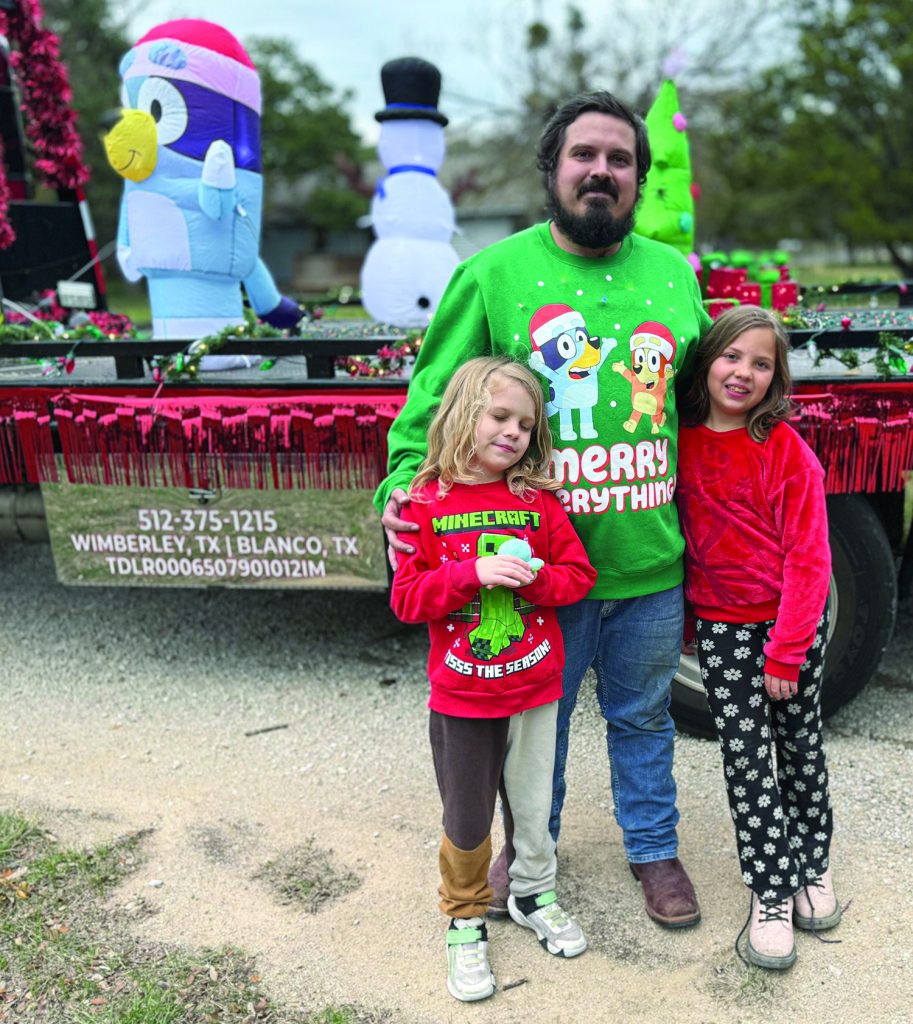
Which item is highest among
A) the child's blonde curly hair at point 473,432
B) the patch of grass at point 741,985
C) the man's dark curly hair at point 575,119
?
the man's dark curly hair at point 575,119

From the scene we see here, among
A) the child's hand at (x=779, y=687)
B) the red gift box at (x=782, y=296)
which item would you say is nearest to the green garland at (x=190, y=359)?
the child's hand at (x=779, y=687)

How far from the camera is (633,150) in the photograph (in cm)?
198

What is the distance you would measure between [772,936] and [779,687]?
22.7 inches

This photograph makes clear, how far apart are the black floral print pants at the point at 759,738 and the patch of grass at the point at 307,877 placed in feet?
3.30

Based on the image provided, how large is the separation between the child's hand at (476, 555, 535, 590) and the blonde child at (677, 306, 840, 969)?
505 mm

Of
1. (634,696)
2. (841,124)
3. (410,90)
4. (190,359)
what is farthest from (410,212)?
(841,124)

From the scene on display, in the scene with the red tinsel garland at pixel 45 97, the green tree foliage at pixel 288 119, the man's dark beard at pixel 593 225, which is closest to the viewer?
the man's dark beard at pixel 593 225

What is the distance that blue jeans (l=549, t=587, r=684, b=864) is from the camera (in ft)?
6.82

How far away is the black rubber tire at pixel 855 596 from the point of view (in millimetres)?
2830

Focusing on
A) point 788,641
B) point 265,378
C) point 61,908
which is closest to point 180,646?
point 265,378

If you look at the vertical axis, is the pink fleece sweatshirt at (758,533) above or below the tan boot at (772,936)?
above

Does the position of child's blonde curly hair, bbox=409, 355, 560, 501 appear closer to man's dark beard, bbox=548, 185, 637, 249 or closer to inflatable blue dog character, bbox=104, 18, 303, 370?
man's dark beard, bbox=548, 185, 637, 249

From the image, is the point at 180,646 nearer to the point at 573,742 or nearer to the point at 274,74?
the point at 573,742

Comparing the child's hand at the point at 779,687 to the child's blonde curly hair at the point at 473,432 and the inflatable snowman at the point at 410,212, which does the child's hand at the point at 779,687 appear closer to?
the child's blonde curly hair at the point at 473,432
